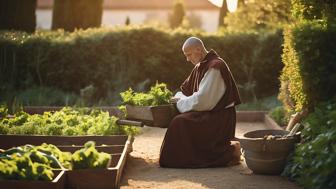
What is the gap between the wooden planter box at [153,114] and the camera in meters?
10.2

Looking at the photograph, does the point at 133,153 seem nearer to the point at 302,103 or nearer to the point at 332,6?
the point at 302,103

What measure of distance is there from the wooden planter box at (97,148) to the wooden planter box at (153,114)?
353 millimetres

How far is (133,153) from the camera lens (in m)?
11.5

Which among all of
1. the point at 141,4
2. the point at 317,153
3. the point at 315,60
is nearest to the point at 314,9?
the point at 315,60

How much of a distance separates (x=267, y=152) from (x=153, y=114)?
5.66 ft

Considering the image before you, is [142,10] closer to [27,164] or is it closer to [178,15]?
[178,15]

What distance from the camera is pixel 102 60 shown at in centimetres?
1744

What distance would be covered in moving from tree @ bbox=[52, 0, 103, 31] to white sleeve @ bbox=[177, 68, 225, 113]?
41.7 feet

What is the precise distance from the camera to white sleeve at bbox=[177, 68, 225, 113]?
1020 centimetres

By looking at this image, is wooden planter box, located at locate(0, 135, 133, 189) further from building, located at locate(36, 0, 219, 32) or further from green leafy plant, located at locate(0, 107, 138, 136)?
building, located at locate(36, 0, 219, 32)

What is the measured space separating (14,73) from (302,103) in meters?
8.86

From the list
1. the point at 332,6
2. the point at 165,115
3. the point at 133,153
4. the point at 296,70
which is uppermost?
the point at 332,6

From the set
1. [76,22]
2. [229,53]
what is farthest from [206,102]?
[76,22]

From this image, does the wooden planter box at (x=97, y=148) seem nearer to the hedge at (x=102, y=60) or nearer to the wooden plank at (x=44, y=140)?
the wooden plank at (x=44, y=140)
